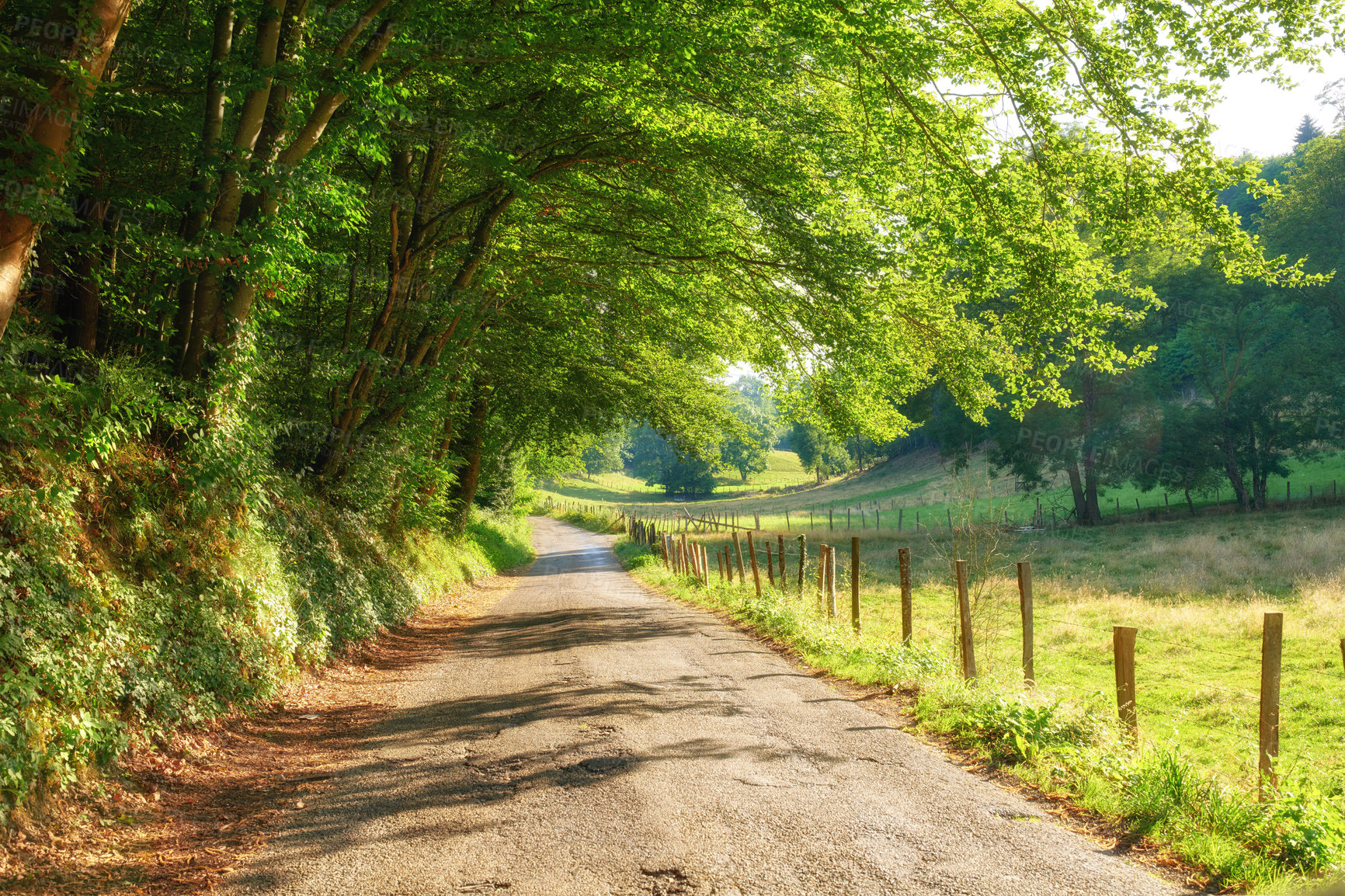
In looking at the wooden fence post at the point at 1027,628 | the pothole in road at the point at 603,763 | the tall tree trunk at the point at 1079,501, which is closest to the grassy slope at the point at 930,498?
the wooden fence post at the point at 1027,628

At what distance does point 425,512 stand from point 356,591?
4037mm

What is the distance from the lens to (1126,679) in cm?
606

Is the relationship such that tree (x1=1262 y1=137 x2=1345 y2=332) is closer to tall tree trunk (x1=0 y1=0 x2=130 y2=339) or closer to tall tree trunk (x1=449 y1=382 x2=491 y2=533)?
tall tree trunk (x1=449 y1=382 x2=491 y2=533)

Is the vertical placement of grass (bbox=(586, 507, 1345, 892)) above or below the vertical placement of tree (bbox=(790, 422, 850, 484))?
below

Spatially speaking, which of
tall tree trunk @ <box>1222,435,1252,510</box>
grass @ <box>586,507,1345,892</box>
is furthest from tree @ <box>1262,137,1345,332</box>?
grass @ <box>586,507,1345,892</box>

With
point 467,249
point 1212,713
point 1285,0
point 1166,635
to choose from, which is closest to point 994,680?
point 1212,713

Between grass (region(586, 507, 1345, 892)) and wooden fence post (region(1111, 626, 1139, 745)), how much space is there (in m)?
0.11

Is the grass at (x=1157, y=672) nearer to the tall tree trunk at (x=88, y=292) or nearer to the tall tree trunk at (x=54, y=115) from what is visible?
the tall tree trunk at (x=54, y=115)

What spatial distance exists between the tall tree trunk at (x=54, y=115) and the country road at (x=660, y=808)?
4088 millimetres

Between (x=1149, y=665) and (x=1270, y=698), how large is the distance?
31.0 feet

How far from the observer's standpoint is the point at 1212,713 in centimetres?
1029

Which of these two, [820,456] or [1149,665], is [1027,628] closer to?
[1149,665]

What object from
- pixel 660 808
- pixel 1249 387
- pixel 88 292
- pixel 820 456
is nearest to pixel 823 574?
pixel 660 808

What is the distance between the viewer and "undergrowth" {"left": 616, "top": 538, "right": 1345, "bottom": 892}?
13.2 feet
